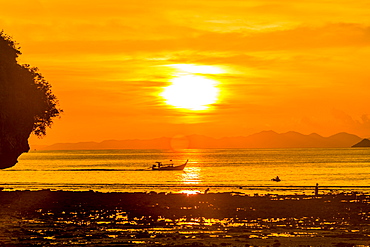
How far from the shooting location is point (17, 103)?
58.8 meters

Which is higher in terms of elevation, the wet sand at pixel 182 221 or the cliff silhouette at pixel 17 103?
the cliff silhouette at pixel 17 103

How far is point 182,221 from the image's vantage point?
40625 mm

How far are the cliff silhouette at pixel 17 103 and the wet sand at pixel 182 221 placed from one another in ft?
21.0

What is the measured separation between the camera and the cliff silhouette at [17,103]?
56.9 metres

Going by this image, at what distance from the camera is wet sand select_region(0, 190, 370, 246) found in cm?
3269

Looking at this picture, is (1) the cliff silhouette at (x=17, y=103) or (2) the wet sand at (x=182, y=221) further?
(1) the cliff silhouette at (x=17, y=103)

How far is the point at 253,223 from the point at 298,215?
5650 millimetres

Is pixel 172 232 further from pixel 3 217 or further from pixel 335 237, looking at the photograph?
pixel 3 217

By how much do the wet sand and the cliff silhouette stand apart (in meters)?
6.40

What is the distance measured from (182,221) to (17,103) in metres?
26.1

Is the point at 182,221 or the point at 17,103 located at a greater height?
the point at 17,103

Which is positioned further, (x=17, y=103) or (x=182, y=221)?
(x=17, y=103)

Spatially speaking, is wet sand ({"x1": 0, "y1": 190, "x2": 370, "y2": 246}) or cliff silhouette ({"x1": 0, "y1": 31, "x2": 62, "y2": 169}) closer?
wet sand ({"x1": 0, "y1": 190, "x2": 370, "y2": 246})

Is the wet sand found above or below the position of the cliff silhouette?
below
